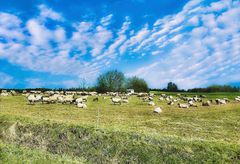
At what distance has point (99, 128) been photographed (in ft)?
69.3

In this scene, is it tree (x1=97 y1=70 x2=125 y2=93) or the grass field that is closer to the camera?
the grass field

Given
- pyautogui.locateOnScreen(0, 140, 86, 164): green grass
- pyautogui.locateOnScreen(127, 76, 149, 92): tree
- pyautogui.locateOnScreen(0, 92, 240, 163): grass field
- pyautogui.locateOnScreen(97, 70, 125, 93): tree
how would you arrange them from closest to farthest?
pyautogui.locateOnScreen(0, 140, 86, 164): green grass
pyautogui.locateOnScreen(0, 92, 240, 163): grass field
pyautogui.locateOnScreen(97, 70, 125, 93): tree
pyautogui.locateOnScreen(127, 76, 149, 92): tree

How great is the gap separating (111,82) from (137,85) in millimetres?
15241

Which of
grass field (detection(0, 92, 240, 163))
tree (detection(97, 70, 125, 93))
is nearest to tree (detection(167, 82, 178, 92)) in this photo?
tree (detection(97, 70, 125, 93))

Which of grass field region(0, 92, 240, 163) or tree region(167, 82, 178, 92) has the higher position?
tree region(167, 82, 178, 92)

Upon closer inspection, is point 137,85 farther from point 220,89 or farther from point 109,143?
point 109,143

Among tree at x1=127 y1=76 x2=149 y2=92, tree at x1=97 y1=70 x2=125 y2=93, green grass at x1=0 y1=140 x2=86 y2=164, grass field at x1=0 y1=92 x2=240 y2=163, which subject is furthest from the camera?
tree at x1=127 y1=76 x2=149 y2=92

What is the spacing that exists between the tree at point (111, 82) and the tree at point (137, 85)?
980 centimetres

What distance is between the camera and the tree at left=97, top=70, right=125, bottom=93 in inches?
4274

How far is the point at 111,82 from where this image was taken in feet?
360

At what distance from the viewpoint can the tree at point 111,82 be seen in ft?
356

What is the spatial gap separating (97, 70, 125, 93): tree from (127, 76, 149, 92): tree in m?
9.80

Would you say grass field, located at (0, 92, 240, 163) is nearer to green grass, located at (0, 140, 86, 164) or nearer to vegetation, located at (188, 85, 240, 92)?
green grass, located at (0, 140, 86, 164)

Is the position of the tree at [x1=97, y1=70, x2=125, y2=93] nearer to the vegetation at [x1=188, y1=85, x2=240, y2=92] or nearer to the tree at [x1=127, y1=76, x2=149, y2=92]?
the tree at [x1=127, y1=76, x2=149, y2=92]
